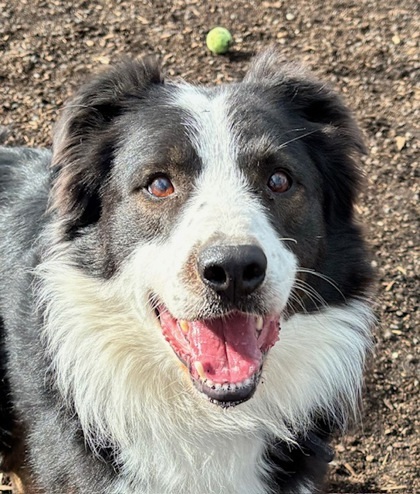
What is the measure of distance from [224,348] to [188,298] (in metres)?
→ 0.24

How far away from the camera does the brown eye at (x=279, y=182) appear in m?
2.75

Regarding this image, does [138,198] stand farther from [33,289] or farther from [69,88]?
[69,88]

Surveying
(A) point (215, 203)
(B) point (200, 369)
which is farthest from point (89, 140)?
(B) point (200, 369)

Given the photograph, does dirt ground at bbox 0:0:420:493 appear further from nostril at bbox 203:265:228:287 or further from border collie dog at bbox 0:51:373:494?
nostril at bbox 203:265:228:287

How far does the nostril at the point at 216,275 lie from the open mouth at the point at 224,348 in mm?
206

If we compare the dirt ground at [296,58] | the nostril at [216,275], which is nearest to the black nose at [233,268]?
the nostril at [216,275]

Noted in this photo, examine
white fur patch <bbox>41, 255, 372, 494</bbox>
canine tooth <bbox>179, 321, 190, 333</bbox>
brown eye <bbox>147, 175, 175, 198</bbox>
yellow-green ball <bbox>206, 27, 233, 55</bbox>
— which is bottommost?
white fur patch <bbox>41, 255, 372, 494</bbox>

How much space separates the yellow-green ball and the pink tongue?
3439 mm

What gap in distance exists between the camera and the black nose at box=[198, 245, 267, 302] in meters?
2.31

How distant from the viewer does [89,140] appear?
297 cm

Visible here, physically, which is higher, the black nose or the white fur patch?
the black nose

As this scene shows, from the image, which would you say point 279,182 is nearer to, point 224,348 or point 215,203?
point 215,203

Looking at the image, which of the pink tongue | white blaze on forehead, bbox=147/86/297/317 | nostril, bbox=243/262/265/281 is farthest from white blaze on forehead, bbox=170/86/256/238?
the pink tongue

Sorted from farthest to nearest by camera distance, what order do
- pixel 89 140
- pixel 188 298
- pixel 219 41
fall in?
1. pixel 219 41
2. pixel 89 140
3. pixel 188 298
